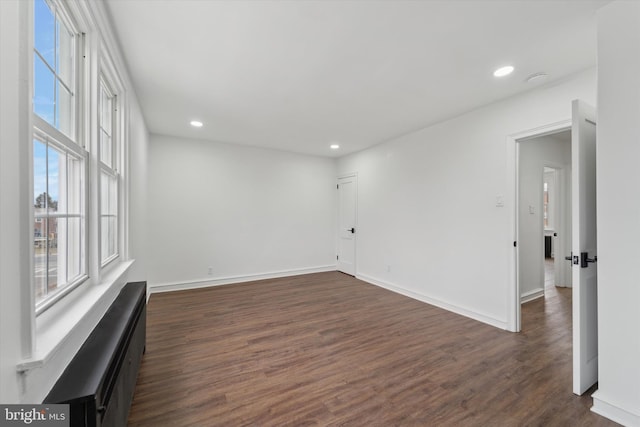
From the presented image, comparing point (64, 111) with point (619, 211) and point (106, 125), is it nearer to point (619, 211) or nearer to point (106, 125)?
point (106, 125)

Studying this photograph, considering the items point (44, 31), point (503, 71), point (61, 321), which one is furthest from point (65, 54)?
point (503, 71)

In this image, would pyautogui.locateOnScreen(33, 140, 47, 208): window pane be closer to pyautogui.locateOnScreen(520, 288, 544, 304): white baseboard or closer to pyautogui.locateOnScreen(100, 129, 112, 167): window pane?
pyautogui.locateOnScreen(100, 129, 112, 167): window pane

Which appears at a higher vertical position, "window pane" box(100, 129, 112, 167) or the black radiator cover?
"window pane" box(100, 129, 112, 167)

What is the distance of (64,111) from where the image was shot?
1306 mm

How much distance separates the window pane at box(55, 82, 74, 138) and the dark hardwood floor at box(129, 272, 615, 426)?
181 cm

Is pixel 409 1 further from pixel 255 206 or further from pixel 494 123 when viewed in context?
pixel 255 206

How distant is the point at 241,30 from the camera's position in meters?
1.85

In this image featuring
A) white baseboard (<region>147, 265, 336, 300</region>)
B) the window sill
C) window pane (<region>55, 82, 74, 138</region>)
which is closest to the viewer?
the window sill

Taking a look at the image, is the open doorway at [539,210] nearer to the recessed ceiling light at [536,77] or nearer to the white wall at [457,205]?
the white wall at [457,205]

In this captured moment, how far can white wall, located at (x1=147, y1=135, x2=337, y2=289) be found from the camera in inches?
169

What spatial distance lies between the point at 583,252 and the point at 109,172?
371 centimetres

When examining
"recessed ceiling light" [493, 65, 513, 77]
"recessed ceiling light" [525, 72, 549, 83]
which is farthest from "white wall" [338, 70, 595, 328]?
"recessed ceiling light" [493, 65, 513, 77]

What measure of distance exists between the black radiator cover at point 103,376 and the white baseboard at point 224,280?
9.30ft

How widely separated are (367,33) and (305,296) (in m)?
3.56
